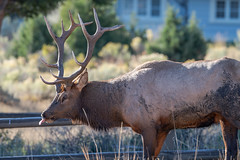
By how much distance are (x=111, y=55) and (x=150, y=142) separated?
1538 centimetres

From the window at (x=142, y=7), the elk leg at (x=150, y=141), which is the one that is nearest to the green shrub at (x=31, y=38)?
the window at (x=142, y=7)

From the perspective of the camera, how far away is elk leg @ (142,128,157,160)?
6.29 meters

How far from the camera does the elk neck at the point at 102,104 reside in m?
6.61

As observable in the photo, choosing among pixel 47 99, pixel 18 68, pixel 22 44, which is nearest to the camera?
pixel 47 99

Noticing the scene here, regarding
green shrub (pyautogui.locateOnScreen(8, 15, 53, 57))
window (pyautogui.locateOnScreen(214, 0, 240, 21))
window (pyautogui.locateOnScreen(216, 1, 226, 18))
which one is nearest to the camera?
green shrub (pyautogui.locateOnScreen(8, 15, 53, 57))

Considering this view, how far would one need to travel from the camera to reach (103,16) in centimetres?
2088

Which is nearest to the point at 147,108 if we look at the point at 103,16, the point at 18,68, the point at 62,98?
the point at 62,98

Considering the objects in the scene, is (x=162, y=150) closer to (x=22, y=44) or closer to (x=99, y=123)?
(x=99, y=123)

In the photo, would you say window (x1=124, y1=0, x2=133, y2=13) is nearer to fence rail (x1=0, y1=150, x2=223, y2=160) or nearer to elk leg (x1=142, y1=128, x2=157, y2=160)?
fence rail (x1=0, y1=150, x2=223, y2=160)

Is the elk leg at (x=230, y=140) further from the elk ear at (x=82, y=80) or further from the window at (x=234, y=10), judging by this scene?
the window at (x=234, y=10)

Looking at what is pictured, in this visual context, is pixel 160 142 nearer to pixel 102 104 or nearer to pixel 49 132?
pixel 102 104

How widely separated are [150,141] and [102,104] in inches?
36.7

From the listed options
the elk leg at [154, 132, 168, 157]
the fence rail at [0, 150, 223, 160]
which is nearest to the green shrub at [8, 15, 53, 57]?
the fence rail at [0, 150, 223, 160]

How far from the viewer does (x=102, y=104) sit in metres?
6.72
